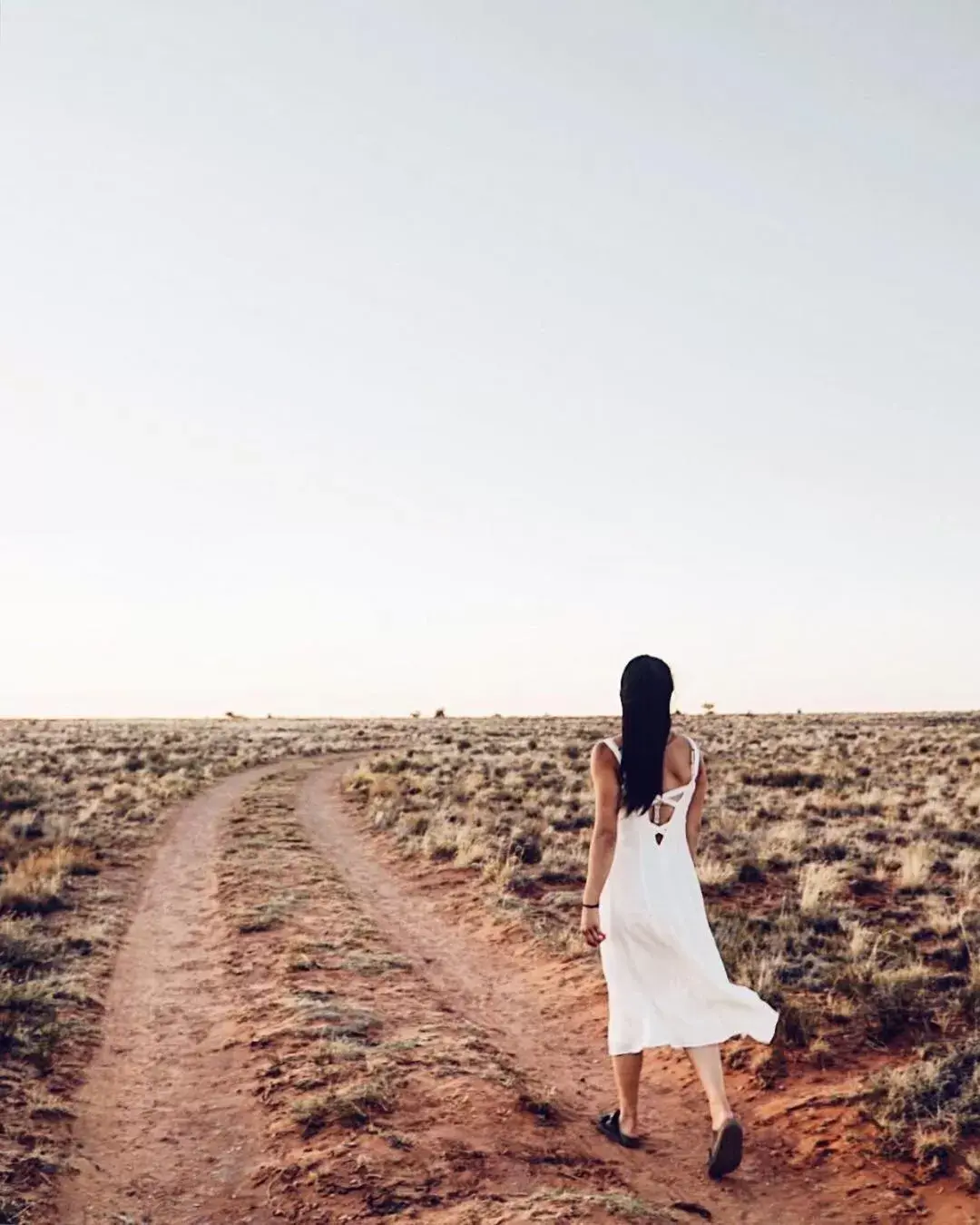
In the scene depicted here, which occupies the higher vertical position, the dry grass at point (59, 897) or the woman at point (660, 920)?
the woman at point (660, 920)

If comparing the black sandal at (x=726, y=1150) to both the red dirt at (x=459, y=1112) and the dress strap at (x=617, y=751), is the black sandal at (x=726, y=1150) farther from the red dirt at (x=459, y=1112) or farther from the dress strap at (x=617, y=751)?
the dress strap at (x=617, y=751)

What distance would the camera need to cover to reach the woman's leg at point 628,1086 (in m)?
6.03

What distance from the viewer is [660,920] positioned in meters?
5.71

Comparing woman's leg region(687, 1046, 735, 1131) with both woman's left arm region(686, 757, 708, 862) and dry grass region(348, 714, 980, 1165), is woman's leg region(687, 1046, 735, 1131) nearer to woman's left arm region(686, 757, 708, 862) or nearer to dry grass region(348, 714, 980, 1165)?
woman's left arm region(686, 757, 708, 862)

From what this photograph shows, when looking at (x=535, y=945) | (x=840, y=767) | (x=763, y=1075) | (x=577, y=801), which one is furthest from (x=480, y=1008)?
(x=840, y=767)

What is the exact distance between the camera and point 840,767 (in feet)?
93.0

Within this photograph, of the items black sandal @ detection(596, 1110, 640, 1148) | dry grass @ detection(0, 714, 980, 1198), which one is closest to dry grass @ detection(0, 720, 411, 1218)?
dry grass @ detection(0, 714, 980, 1198)

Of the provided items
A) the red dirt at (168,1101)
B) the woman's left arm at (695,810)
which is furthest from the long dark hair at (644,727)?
the red dirt at (168,1101)

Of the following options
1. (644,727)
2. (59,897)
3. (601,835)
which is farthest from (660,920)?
(59,897)

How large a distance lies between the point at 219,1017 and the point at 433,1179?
3.84 m

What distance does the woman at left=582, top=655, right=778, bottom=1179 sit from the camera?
5.61m

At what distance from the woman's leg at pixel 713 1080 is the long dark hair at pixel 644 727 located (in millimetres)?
1422

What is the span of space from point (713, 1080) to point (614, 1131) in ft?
3.78

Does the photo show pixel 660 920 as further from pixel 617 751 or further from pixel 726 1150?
pixel 726 1150
